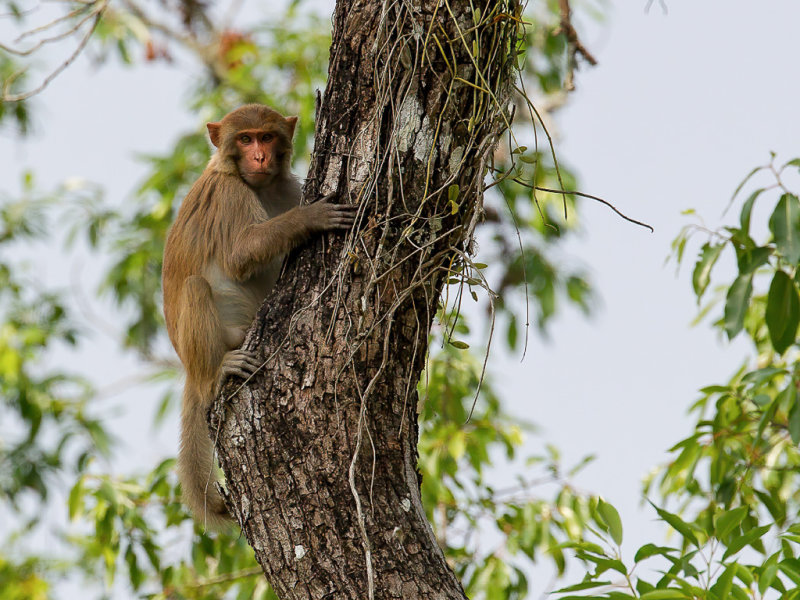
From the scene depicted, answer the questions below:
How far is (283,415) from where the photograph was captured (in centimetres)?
308

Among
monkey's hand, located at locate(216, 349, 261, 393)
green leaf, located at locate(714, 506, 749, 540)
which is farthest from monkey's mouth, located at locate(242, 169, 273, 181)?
→ green leaf, located at locate(714, 506, 749, 540)

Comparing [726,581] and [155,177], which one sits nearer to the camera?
[726,581]

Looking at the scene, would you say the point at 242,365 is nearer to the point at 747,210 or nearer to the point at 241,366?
the point at 241,366

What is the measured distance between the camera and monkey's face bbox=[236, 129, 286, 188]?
15.9ft

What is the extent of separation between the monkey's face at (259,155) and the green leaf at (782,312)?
2.54 m

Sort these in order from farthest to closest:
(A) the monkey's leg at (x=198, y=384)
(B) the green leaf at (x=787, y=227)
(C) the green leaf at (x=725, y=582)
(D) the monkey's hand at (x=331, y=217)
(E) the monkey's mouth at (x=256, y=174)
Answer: (E) the monkey's mouth at (x=256, y=174) → (A) the monkey's leg at (x=198, y=384) → (B) the green leaf at (x=787, y=227) → (D) the monkey's hand at (x=331, y=217) → (C) the green leaf at (x=725, y=582)

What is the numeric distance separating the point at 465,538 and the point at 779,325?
291 centimetres

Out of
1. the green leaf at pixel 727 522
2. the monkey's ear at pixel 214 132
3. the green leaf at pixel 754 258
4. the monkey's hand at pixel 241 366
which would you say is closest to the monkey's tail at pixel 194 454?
the monkey's hand at pixel 241 366

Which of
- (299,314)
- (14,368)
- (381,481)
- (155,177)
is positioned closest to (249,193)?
(299,314)

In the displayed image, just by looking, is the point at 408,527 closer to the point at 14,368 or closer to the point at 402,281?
the point at 402,281

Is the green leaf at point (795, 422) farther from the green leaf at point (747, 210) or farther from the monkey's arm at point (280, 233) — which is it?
the monkey's arm at point (280, 233)

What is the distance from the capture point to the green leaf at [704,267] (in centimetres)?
424

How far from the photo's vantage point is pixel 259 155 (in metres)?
4.84

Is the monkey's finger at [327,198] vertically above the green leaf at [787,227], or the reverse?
the green leaf at [787,227]
